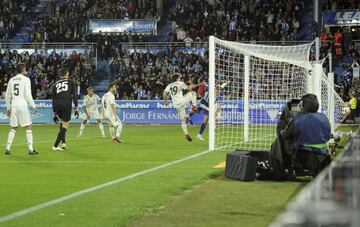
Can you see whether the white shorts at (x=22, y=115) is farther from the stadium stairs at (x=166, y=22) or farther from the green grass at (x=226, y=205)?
the stadium stairs at (x=166, y=22)

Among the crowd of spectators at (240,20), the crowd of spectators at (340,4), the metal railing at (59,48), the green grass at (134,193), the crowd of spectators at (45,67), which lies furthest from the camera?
the metal railing at (59,48)

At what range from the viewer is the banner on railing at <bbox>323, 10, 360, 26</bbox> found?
3584 cm

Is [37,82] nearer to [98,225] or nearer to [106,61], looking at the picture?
[106,61]

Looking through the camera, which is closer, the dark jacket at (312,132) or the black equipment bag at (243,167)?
the dark jacket at (312,132)

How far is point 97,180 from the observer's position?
31.7 feet

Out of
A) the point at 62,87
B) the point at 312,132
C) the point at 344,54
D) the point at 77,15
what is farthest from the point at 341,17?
the point at 312,132

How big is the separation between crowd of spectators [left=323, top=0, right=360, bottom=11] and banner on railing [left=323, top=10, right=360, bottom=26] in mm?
1018

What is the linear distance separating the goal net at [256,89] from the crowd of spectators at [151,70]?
8.54m

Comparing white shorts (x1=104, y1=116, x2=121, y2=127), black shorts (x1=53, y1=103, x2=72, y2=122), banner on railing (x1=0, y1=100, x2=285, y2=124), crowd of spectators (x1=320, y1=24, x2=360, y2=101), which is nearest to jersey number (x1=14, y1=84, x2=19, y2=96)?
black shorts (x1=53, y1=103, x2=72, y2=122)

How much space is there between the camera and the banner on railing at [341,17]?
118 feet

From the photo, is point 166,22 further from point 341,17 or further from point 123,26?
point 341,17

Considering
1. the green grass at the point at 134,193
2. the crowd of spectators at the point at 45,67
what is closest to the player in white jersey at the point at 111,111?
the green grass at the point at 134,193

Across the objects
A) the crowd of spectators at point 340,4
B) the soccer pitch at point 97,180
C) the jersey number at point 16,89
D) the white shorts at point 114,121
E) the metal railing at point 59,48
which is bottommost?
the soccer pitch at point 97,180

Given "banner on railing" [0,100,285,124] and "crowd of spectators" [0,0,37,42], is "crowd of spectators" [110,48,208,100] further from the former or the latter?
"crowd of spectators" [0,0,37,42]
